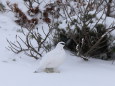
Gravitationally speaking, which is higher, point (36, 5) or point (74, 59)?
point (36, 5)

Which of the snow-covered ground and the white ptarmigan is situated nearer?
the snow-covered ground

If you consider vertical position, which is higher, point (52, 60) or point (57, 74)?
point (52, 60)

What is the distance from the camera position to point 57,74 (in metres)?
4.83

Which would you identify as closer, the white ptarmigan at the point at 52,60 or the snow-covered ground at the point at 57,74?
the snow-covered ground at the point at 57,74

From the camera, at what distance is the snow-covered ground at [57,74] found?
14.4ft

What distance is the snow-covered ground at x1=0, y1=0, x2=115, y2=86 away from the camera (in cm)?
439

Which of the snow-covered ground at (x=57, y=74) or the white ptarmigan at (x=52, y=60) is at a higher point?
the white ptarmigan at (x=52, y=60)

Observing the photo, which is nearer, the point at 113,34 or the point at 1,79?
the point at 1,79

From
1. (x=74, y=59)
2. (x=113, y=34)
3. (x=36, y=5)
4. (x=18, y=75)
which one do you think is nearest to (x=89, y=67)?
(x=74, y=59)

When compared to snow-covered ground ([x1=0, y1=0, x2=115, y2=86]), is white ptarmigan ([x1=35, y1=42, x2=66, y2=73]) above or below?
above

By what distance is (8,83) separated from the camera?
4254 mm

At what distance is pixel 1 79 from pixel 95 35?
219cm

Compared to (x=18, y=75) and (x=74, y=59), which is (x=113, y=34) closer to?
(x=74, y=59)

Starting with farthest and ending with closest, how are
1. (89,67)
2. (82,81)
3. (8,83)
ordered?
(89,67)
(82,81)
(8,83)
